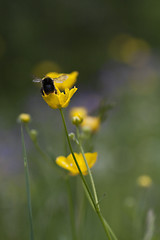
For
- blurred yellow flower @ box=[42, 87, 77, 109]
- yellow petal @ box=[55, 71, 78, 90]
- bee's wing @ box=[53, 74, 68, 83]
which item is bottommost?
blurred yellow flower @ box=[42, 87, 77, 109]

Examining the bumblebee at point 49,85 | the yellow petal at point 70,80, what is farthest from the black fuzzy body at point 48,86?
the yellow petal at point 70,80

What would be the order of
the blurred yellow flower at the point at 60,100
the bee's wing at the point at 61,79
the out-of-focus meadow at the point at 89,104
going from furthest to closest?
the out-of-focus meadow at the point at 89,104
the bee's wing at the point at 61,79
the blurred yellow flower at the point at 60,100

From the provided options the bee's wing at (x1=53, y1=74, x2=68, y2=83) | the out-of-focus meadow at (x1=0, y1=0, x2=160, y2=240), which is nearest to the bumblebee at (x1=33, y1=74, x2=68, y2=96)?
the bee's wing at (x1=53, y1=74, x2=68, y2=83)

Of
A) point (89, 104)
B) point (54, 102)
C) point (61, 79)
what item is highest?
point (89, 104)

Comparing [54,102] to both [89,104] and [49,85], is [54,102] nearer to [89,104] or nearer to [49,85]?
[49,85]

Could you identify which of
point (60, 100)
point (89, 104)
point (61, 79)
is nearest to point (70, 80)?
point (61, 79)

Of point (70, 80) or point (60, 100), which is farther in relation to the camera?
point (70, 80)

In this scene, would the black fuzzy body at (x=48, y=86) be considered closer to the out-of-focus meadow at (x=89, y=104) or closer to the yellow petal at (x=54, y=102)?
the yellow petal at (x=54, y=102)

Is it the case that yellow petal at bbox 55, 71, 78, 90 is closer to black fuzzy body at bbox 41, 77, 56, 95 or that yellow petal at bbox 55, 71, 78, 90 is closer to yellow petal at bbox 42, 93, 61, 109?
black fuzzy body at bbox 41, 77, 56, 95

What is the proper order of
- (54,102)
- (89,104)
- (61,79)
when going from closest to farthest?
(54,102)
(61,79)
(89,104)
